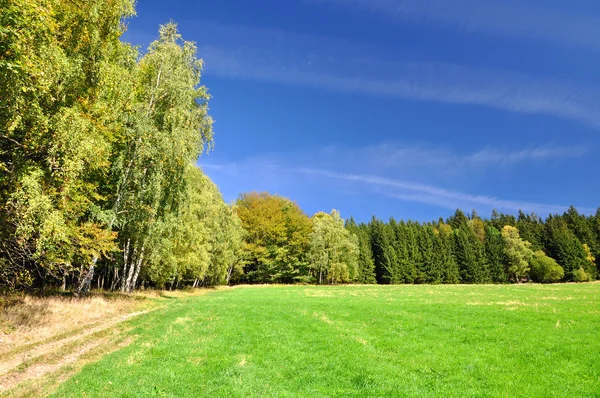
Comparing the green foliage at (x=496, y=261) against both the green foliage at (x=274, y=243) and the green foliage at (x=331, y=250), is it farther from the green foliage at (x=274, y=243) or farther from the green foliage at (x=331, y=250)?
the green foliage at (x=274, y=243)

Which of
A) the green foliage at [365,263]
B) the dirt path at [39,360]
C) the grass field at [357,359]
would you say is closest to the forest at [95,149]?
the dirt path at [39,360]

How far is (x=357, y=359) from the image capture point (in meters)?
11.2

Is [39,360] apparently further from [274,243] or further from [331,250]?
[274,243]

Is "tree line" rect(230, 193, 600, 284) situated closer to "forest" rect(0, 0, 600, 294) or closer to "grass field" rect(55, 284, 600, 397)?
"forest" rect(0, 0, 600, 294)

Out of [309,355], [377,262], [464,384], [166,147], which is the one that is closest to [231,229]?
[166,147]

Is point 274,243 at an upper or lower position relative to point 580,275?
upper

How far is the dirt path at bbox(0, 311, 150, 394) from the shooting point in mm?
9016

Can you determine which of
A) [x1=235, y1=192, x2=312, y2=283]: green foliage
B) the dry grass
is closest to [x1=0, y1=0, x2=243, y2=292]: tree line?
the dry grass

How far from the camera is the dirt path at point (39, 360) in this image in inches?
355

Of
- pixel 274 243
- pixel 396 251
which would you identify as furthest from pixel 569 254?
pixel 274 243

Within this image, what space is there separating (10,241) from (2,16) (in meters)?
9.52

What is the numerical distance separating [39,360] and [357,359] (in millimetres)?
11128

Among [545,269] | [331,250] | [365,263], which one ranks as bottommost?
[365,263]

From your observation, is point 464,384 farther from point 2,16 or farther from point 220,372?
point 2,16
